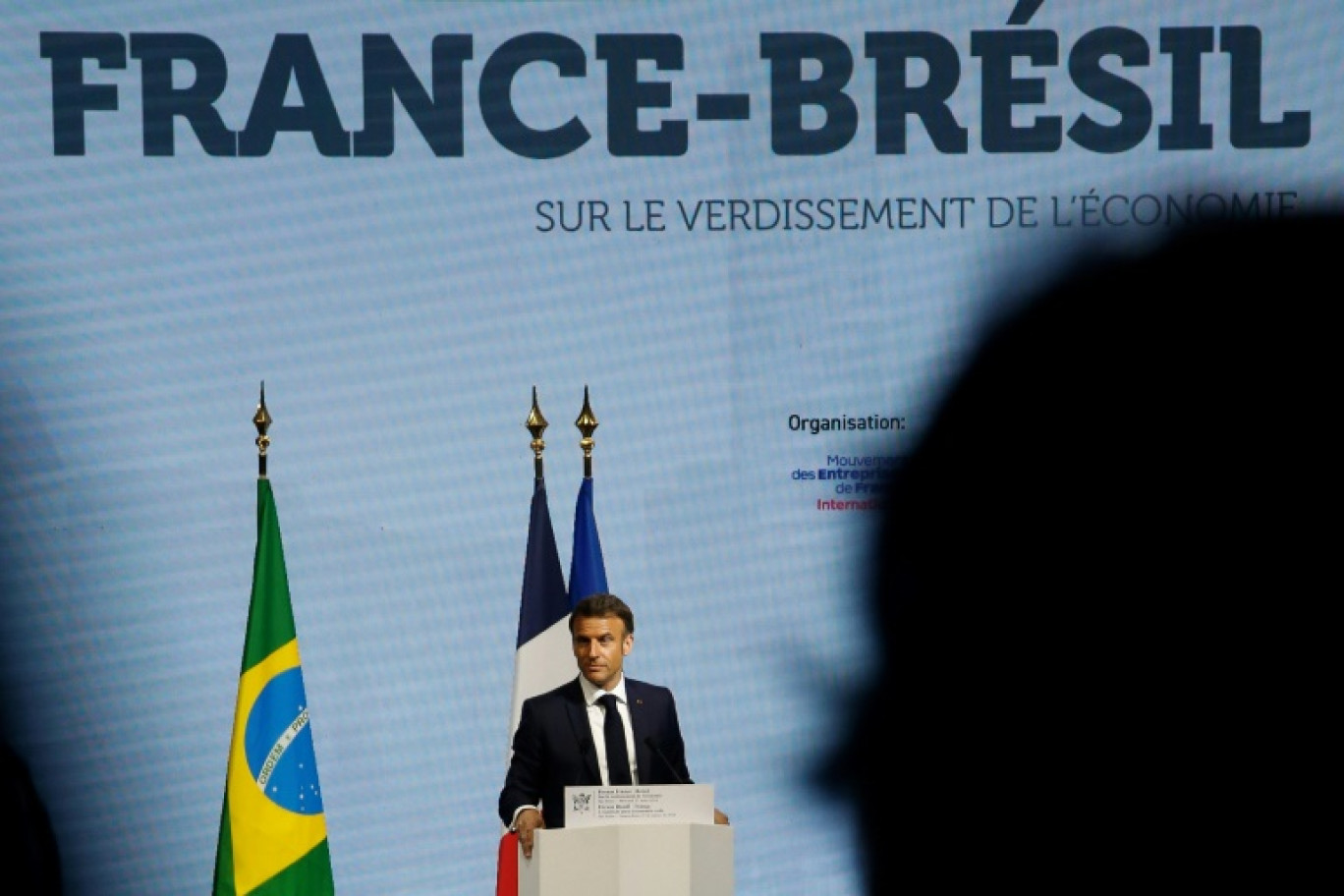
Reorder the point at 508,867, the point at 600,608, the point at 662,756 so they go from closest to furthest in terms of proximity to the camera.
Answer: the point at 662,756, the point at 600,608, the point at 508,867

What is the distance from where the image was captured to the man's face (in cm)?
440

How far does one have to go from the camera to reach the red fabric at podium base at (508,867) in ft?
15.4

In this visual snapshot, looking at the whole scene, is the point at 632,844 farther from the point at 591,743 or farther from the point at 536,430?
the point at 536,430

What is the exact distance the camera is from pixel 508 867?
187 inches

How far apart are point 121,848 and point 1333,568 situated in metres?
3.41

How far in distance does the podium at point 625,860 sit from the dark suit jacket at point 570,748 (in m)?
0.44

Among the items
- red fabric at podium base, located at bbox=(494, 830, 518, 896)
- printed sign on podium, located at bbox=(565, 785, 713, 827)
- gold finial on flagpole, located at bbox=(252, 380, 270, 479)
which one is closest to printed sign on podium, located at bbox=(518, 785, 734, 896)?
printed sign on podium, located at bbox=(565, 785, 713, 827)

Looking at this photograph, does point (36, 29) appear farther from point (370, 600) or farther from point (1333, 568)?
point (1333, 568)

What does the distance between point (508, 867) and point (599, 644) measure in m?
0.68

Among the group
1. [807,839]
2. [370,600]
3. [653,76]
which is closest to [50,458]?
[370,600]

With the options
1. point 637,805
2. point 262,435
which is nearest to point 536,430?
point 262,435

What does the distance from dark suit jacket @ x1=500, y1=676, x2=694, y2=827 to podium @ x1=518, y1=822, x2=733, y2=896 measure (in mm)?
435

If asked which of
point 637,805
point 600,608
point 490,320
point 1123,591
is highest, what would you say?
point 490,320

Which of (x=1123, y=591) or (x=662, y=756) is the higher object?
(x=1123, y=591)
